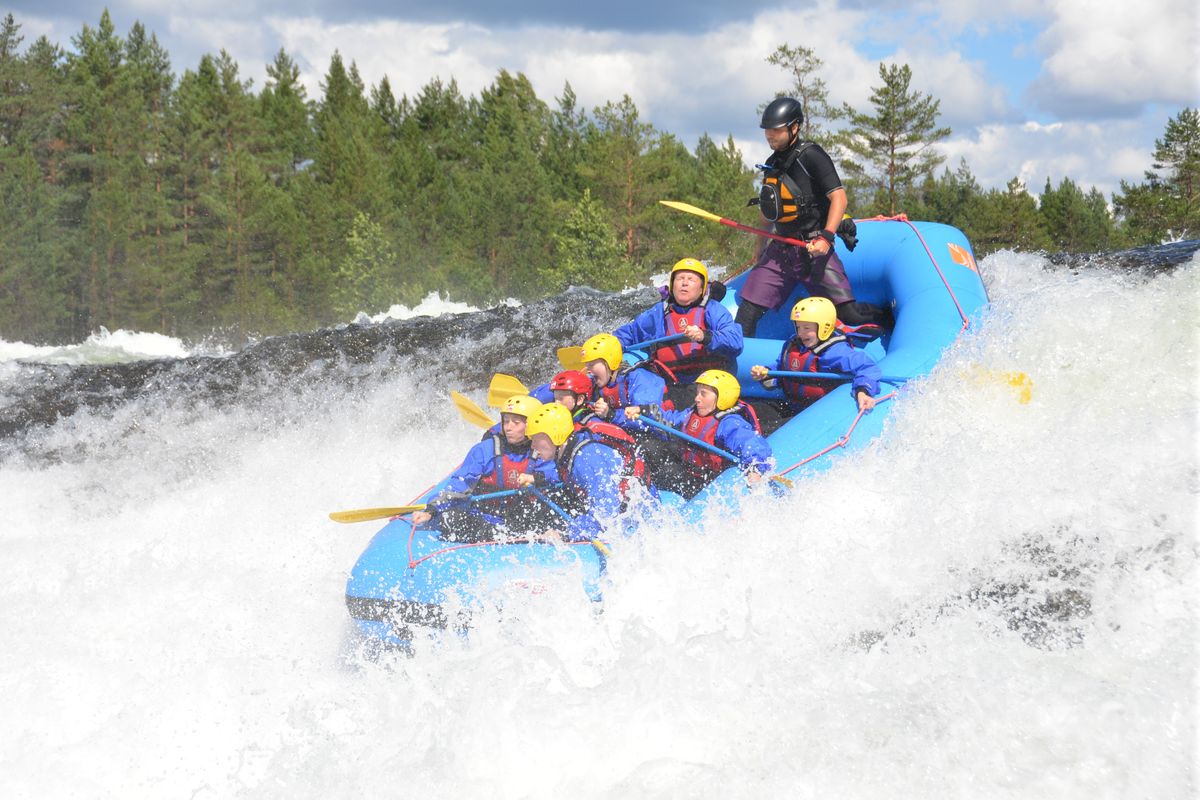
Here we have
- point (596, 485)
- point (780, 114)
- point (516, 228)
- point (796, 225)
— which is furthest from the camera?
point (516, 228)

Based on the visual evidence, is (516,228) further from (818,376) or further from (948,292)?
(818,376)

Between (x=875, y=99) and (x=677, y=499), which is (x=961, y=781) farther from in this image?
(x=875, y=99)

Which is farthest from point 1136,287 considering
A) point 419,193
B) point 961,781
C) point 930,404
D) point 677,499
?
point 419,193

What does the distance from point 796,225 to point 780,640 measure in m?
2.69

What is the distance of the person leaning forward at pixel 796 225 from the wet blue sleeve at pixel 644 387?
71cm

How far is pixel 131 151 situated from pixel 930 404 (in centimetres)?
2824

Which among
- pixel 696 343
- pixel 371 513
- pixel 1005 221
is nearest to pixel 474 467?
pixel 371 513

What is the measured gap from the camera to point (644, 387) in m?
5.24

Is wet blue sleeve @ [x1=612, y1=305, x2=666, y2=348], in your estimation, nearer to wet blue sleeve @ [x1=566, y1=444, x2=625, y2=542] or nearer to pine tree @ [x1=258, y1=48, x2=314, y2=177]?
wet blue sleeve @ [x1=566, y1=444, x2=625, y2=542]

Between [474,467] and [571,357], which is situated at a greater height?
[571,357]

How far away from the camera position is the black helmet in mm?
5223

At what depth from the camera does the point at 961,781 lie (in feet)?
9.13

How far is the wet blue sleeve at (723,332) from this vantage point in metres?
5.26

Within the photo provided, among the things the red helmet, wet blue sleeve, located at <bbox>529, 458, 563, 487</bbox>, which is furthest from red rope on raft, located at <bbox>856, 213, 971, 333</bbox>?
wet blue sleeve, located at <bbox>529, 458, 563, 487</bbox>
